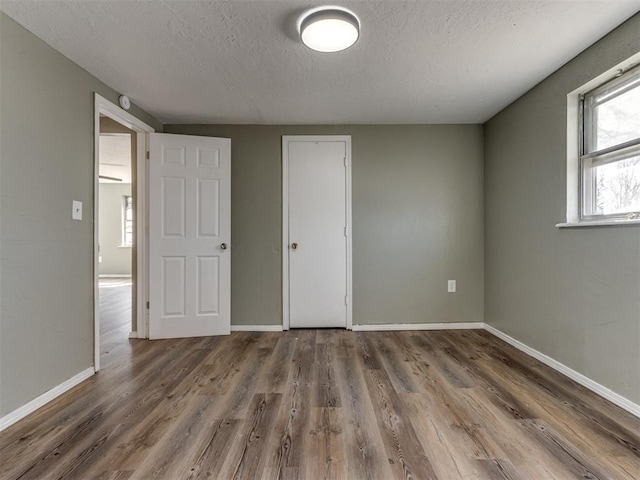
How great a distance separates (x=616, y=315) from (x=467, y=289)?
1.51 m

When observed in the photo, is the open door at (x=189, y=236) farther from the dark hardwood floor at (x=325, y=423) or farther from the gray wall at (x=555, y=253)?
the gray wall at (x=555, y=253)

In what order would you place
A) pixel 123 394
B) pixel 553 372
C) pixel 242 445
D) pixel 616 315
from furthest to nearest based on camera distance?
pixel 553 372 → pixel 123 394 → pixel 616 315 → pixel 242 445

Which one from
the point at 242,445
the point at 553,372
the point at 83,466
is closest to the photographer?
the point at 83,466

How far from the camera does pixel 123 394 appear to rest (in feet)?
6.42

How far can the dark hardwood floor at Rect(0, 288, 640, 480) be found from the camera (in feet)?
4.35

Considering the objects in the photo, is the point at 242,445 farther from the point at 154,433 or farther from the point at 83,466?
the point at 83,466

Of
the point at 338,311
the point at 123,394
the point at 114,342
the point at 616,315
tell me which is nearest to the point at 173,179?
the point at 114,342

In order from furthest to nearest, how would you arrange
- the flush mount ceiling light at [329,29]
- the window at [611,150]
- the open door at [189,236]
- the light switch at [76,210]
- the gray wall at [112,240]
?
1. the gray wall at [112,240]
2. the open door at [189,236]
3. the light switch at [76,210]
4. the window at [611,150]
5. the flush mount ceiling light at [329,29]

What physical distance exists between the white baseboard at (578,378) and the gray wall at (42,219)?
3378mm

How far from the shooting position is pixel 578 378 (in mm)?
2074

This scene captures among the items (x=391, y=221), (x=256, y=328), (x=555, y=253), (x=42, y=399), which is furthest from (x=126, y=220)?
(x=555, y=253)

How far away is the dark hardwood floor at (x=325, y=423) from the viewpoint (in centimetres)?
133

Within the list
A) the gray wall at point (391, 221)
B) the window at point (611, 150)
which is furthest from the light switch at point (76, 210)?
the window at point (611, 150)

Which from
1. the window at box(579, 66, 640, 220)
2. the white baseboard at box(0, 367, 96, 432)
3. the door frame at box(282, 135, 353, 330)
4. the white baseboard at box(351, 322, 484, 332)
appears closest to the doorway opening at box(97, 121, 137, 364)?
the white baseboard at box(0, 367, 96, 432)
